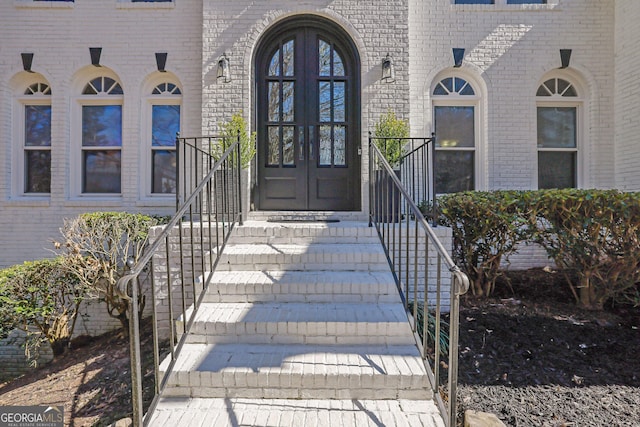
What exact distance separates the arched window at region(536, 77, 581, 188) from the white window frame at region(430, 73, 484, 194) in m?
0.97

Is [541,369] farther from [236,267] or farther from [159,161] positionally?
[159,161]

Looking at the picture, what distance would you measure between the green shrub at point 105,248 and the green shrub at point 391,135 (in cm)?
303

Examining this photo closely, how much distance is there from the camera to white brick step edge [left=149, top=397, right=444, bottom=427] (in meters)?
2.10

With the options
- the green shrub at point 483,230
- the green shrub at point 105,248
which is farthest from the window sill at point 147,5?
the green shrub at point 483,230

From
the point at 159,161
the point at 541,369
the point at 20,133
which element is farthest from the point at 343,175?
the point at 20,133

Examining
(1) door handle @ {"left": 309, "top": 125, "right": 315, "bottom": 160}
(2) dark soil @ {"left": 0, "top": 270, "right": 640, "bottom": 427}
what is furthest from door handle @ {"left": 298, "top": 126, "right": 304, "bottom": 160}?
(2) dark soil @ {"left": 0, "top": 270, "right": 640, "bottom": 427}

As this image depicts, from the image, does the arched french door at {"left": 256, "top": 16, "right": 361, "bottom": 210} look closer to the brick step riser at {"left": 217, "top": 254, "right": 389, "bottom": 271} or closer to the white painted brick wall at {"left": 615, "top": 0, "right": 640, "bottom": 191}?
the brick step riser at {"left": 217, "top": 254, "right": 389, "bottom": 271}

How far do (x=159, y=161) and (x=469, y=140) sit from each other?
5019mm

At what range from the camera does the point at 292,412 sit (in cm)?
220

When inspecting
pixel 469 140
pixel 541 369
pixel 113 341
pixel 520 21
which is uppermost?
pixel 520 21

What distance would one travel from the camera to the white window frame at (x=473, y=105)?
5746 mm

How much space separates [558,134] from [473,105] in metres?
1.47

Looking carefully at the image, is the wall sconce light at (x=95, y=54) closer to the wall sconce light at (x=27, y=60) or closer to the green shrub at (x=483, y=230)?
the wall sconce light at (x=27, y=60)

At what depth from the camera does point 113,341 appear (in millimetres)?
4355
